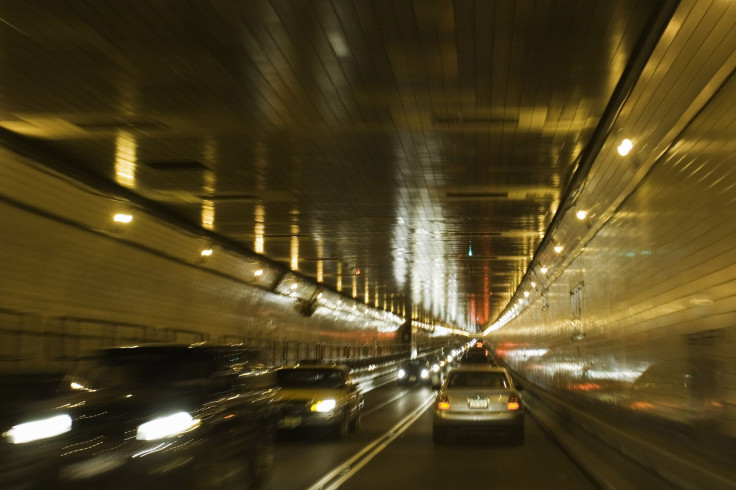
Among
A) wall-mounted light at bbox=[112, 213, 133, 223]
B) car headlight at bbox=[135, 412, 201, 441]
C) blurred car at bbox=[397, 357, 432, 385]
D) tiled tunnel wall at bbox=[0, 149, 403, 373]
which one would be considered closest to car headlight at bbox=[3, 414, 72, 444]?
car headlight at bbox=[135, 412, 201, 441]

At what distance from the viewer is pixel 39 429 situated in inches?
237

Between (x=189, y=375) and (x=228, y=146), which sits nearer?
(x=189, y=375)

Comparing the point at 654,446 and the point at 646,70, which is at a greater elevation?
the point at 646,70

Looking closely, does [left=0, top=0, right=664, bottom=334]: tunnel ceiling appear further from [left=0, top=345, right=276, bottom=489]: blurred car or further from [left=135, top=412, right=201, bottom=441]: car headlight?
[left=135, top=412, right=201, bottom=441]: car headlight

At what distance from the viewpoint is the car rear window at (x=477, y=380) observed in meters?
15.6

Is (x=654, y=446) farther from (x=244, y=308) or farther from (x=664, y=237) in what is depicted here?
(x=244, y=308)

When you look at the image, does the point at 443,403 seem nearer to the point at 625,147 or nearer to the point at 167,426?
the point at 625,147

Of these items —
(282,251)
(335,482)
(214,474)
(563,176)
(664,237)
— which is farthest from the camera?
(282,251)

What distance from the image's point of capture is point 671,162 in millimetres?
9273

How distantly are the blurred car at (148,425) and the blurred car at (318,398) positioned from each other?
485cm

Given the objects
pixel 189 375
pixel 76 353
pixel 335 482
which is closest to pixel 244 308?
pixel 76 353

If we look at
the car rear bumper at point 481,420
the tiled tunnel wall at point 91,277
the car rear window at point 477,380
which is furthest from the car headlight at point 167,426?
the car rear window at point 477,380

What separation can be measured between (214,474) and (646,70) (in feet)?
21.4

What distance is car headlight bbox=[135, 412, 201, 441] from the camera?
269 inches
